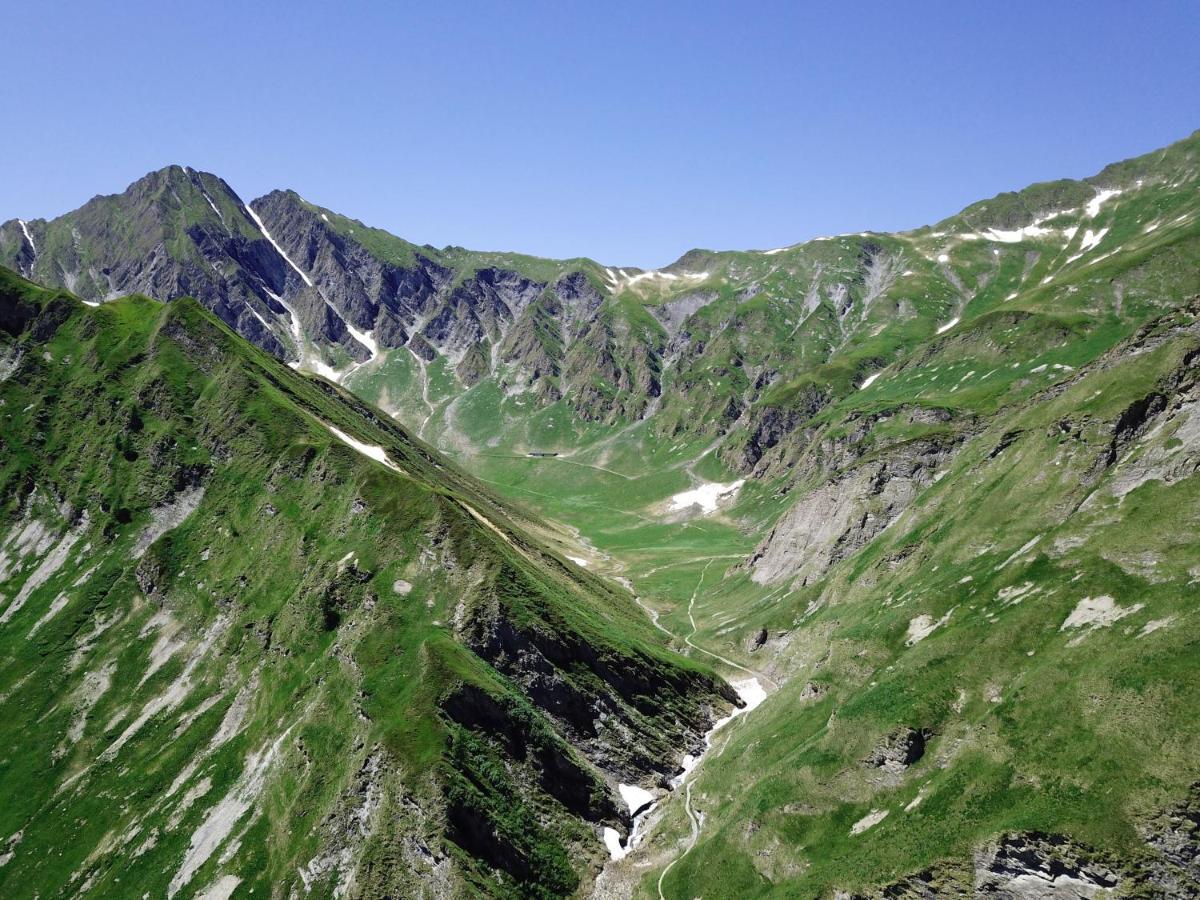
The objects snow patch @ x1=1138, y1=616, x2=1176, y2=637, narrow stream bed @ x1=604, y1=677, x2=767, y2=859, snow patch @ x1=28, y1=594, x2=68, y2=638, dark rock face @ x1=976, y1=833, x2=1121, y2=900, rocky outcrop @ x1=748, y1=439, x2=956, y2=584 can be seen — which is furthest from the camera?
rocky outcrop @ x1=748, y1=439, x2=956, y2=584

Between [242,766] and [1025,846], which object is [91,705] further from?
[1025,846]

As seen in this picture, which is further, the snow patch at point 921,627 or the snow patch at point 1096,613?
the snow patch at point 921,627

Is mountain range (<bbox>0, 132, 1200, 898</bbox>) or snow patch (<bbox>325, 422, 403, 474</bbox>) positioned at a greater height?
snow patch (<bbox>325, 422, 403, 474</bbox>)

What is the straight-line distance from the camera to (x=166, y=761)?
9169 cm

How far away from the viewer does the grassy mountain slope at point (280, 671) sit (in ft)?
240

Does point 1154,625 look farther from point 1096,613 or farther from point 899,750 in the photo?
point 899,750

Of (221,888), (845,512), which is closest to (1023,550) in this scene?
(845,512)

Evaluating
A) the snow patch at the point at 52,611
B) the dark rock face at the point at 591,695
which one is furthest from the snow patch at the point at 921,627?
the snow patch at the point at 52,611

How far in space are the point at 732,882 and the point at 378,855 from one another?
110 feet

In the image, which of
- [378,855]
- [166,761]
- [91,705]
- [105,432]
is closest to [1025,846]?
[378,855]

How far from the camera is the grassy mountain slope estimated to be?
7300 centimetres

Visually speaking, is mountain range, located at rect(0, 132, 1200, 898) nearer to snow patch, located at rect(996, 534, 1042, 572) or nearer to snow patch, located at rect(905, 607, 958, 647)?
snow patch, located at rect(905, 607, 958, 647)

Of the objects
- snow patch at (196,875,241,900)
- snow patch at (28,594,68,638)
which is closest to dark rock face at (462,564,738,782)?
snow patch at (196,875,241,900)

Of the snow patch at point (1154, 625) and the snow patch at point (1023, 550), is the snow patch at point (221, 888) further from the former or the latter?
the snow patch at point (1023, 550)
